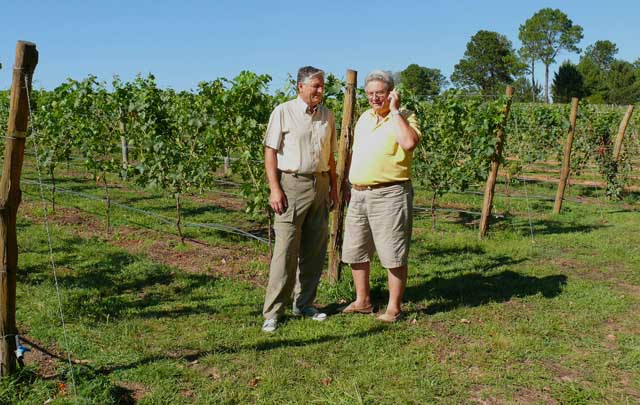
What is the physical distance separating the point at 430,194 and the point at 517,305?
19.8ft

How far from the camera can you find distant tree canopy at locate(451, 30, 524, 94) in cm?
7525

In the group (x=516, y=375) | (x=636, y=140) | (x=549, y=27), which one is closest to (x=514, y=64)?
(x=549, y=27)

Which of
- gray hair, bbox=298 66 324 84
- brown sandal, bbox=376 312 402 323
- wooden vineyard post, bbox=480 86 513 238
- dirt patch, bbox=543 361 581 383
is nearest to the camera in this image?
dirt patch, bbox=543 361 581 383

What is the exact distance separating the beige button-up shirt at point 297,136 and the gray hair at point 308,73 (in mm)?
149

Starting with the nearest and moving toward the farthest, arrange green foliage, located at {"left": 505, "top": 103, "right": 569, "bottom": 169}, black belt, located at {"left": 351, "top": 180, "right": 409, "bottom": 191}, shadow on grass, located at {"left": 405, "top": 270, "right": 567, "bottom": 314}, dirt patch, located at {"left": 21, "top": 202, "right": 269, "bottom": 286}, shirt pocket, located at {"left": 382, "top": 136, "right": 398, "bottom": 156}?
shirt pocket, located at {"left": 382, "top": 136, "right": 398, "bottom": 156} → black belt, located at {"left": 351, "top": 180, "right": 409, "bottom": 191} → shadow on grass, located at {"left": 405, "top": 270, "right": 567, "bottom": 314} → dirt patch, located at {"left": 21, "top": 202, "right": 269, "bottom": 286} → green foliage, located at {"left": 505, "top": 103, "right": 569, "bottom": 169}

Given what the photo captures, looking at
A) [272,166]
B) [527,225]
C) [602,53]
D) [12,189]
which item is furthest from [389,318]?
[602,53]

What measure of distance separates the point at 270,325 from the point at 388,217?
3.61 feet

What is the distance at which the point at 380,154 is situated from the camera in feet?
12.3

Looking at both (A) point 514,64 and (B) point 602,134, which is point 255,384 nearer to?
(B) point 602,134

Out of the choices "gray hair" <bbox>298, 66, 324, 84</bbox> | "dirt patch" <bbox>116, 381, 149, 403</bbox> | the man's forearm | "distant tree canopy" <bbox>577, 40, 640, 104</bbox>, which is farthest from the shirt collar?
"distant tree canopy" <bbox>577, 40, 640, 104</bbox>

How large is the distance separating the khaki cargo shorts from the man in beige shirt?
0.25m

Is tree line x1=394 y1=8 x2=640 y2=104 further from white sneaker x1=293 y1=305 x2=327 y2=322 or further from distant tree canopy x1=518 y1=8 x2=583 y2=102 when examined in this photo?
white sneaker x1=293 y1=305 x2=327 y2=322

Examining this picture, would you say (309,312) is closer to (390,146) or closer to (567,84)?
(390,146)

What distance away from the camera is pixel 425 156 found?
806 centimetres
